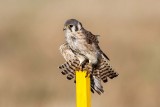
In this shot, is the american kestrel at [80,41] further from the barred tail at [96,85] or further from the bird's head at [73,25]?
the barred tail at [96,85]

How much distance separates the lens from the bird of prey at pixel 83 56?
7391 mm

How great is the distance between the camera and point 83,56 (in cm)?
762

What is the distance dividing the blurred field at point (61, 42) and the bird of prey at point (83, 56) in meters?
5.02

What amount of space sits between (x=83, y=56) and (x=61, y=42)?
30.6ft

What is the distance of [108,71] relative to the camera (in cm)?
735

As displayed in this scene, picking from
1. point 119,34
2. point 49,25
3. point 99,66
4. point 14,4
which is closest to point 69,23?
point 99,66

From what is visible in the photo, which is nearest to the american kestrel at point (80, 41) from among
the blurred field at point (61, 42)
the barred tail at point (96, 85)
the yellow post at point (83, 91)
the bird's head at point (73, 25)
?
the bird's head at point (73, 25)

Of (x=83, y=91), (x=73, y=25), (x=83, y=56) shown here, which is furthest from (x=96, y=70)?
(x=83, y=91)

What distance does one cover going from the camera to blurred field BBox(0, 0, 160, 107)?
13.3 meters

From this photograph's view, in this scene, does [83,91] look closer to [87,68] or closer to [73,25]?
[87,68]

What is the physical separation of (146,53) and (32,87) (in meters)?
2.30

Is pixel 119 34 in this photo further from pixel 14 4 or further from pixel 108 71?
pixel 108 71

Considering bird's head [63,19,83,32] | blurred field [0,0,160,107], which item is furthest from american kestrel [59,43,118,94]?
blurred field [0,0,160,107]

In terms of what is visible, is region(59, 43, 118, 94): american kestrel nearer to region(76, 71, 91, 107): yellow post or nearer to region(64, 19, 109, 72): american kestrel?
region(64, 19, 109, 72): american kestrel
